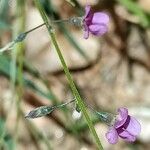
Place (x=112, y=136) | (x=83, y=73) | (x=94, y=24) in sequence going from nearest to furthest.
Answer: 1. (x=112, y=136)
2. (x=94, y=24)
3. (x=83, y=73)

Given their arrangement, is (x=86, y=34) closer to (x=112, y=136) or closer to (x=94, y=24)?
(x=94, y=24)

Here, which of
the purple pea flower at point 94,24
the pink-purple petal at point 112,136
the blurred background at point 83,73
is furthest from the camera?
the blurred background at point 83,73

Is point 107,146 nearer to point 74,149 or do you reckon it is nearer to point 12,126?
point 74,149

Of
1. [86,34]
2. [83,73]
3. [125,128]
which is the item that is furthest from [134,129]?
[83,73]

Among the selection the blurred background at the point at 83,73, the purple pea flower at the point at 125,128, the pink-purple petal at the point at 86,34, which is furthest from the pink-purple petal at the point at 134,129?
the blurred background at the point at 83,73

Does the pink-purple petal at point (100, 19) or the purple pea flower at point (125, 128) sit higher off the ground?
the pink-purple petal at point (100, 19)

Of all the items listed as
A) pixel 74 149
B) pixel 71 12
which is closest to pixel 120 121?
pixel 74 149

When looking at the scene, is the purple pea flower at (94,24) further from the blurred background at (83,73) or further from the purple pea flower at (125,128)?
the blurred background at (83,73)

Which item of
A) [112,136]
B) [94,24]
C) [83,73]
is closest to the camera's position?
[112,136]

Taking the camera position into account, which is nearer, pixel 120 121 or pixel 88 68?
pixel 120 121
